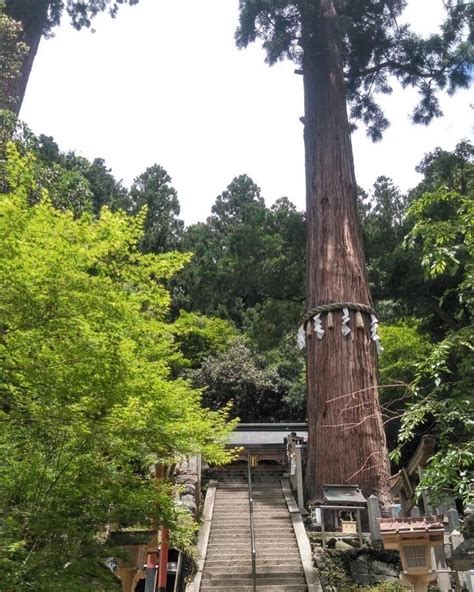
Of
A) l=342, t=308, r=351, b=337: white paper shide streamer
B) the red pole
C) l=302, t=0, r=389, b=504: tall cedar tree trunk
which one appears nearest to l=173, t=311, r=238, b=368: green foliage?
l=302, t=0, r=389, b=504: tall cedar tree trunk

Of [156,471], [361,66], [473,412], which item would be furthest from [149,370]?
[361,66]

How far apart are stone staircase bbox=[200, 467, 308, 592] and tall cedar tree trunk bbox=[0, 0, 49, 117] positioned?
356 inches

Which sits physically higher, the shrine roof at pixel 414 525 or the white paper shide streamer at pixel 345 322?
the white paper shide streamer at pixel 345 322

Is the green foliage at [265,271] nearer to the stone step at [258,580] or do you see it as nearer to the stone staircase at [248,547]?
the stone staircase at [248,547]

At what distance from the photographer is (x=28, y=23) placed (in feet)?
41.0

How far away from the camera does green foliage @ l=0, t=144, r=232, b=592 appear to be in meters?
3.59

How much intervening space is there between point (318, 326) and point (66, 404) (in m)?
6.63

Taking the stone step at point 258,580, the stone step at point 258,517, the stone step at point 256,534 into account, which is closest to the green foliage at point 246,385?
the stone step at point 258,517

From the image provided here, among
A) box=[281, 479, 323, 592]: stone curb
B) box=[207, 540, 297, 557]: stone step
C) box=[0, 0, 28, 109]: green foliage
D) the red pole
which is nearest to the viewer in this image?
the red pole

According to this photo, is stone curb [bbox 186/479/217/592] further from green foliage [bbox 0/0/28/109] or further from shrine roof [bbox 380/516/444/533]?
green foliage [bbox 0/0/28/109]

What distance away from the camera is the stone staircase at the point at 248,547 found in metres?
7.49

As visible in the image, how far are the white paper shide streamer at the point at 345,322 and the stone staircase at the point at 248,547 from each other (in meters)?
3.41

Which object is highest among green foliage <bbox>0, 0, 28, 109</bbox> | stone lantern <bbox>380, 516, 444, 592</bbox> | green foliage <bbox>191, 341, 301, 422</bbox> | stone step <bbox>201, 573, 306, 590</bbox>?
green foliage <bbox>0, 0, 28, 109</bbox>

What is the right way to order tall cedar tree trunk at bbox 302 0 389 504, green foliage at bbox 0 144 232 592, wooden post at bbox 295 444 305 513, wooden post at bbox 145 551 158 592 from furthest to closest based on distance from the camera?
wooden post at bbox 295 444 305 513
tall cedar tree trunk at bbox 302 0 389 504
wooden post at bbox 145 551 158 592
green foliage at bbox 0 144 232 592
